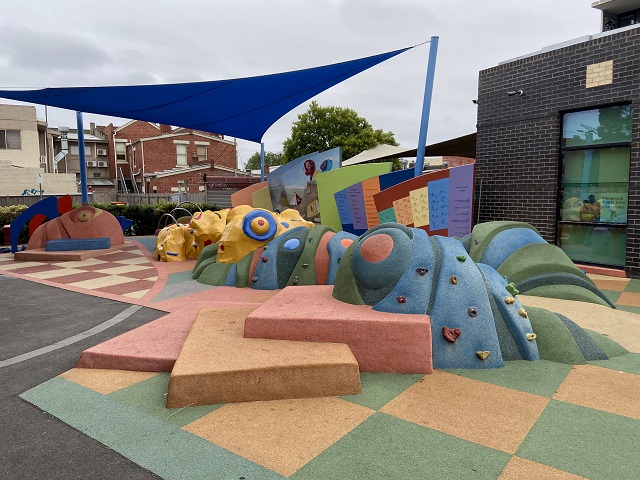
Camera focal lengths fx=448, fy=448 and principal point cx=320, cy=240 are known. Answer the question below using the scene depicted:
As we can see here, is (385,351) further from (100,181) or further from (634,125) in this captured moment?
(100,181)

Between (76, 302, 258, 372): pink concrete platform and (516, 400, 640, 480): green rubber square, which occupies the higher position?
(76, 302, 258, 372): pink concrete platform

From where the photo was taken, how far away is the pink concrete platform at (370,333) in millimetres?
3871

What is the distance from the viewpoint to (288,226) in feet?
28.8

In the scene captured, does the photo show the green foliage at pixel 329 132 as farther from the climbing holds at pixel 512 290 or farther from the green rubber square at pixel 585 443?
the green rubber square at pixel 585 443

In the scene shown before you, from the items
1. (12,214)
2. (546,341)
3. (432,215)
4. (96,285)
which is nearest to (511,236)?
(432,215)

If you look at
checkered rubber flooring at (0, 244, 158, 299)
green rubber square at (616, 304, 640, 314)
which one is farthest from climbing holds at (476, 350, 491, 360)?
checkered rubber flooring at (0, 244, 158, 299)

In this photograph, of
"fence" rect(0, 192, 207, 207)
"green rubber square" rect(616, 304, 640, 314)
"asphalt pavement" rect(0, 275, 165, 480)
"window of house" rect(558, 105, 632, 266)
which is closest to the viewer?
"asphalt pavement" rect(0, 275, 165, 480)

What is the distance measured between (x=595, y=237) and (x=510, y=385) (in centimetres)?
662

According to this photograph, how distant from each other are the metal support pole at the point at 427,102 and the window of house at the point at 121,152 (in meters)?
38.4

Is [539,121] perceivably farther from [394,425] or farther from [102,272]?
[102,272]

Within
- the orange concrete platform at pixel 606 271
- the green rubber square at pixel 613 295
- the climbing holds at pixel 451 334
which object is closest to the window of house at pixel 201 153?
the orange concrete platform at pixel 606 271

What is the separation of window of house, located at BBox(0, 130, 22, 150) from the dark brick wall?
3473 centimetres

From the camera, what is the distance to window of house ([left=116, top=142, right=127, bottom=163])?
135 feet

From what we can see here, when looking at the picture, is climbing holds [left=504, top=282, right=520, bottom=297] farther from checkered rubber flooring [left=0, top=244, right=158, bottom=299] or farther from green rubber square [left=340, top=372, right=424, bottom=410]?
checkered rubber flooring [left=0, top=244, right=158, bottom=299]
